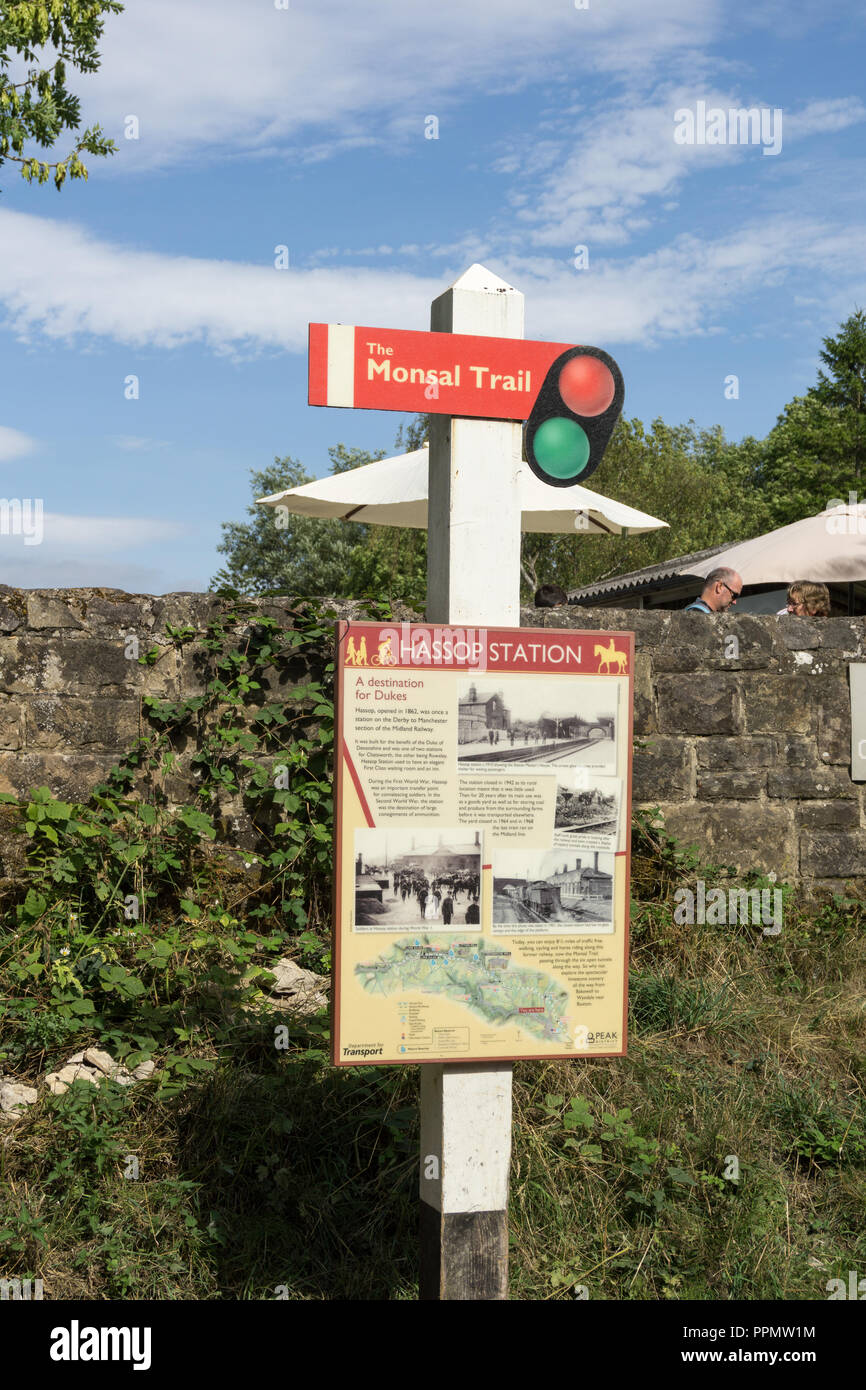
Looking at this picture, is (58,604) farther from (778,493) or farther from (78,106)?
(778,493)

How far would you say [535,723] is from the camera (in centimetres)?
271

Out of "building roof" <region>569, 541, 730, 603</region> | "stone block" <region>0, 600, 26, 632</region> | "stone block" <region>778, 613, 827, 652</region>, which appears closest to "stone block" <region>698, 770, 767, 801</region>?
"stone block" <region>778, 613, 827, 652</region>

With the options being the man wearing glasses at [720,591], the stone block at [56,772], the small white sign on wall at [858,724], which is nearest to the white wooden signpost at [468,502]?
the stone block at [56,772]

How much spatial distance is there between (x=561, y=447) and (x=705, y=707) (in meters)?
2.94

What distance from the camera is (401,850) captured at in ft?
8.55

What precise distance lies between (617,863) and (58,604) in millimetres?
2958

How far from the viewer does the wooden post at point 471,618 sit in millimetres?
2668

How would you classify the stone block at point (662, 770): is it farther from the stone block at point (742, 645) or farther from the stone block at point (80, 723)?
the stone block at point (80, 723)

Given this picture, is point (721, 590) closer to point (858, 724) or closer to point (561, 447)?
point (858, 724)

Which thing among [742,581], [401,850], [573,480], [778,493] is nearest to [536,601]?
[742,581]

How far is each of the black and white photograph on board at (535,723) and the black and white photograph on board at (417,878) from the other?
191 millimetres

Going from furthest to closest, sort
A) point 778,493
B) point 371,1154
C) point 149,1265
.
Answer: point 778,493 → point 371,1154 → point 149,1265

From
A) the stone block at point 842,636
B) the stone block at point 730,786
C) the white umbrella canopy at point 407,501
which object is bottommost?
the stone block at point 730,786


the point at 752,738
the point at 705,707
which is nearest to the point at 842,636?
the point at 752,738
